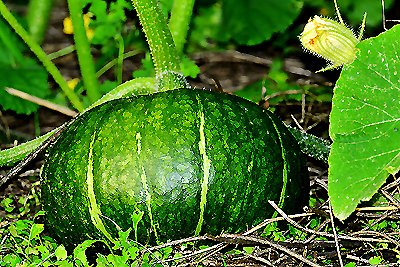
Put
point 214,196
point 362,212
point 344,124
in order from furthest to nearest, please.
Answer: point 362,212, point 214,196, point 344,124

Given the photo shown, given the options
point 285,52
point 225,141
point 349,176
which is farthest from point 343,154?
point 285,52

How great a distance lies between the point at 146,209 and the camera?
132 cm

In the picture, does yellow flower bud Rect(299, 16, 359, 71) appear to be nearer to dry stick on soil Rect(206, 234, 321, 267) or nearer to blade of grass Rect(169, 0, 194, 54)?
dry stick on soil Rect(206, 234, 321, 267)

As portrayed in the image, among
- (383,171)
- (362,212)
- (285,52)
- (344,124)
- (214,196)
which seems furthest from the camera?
(285,52)

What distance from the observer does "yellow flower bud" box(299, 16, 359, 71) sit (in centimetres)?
131

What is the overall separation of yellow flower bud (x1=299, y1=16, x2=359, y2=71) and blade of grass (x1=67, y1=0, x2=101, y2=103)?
105cm

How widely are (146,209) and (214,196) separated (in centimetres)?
20

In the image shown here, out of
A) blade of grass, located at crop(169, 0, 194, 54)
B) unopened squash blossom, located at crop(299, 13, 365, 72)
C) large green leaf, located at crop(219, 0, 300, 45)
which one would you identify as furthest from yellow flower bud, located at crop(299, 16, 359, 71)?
Answer: large green leaf, located at crop(219, 0, 300, 45)

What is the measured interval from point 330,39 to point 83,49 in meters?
1.17

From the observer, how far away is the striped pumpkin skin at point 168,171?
4.33ft

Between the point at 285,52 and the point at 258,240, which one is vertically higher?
the point at 285,52

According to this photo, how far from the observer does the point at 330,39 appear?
132 cm

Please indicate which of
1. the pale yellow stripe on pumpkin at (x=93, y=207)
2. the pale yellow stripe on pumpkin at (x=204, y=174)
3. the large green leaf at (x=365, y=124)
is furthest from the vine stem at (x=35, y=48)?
the large green leaf at (x=365, y=124)

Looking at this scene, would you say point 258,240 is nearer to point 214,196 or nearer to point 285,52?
point 214,196
